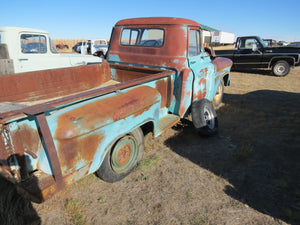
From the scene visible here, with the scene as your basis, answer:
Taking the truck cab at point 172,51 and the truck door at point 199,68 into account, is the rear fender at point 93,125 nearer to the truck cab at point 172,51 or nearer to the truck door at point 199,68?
the truck cab at point 172,51

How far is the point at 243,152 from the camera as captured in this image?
10.3 feet

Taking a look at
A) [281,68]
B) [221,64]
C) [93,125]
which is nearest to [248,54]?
[281,68]

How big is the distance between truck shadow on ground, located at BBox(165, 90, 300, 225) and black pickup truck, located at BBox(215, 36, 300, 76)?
4.95 metres

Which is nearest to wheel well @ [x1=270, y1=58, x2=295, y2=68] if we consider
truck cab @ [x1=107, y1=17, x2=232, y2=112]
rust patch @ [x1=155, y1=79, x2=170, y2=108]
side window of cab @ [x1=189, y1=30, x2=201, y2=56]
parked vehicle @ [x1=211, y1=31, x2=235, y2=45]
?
truck cab @ [x1=107, y1=17, x2=232, y2=112]

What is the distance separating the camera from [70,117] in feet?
5.93

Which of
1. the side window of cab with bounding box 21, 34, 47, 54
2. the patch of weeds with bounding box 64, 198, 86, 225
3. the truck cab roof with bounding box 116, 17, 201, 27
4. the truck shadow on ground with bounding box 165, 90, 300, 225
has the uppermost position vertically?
the truck cab roof with bounding box 116, 17, 201, 27

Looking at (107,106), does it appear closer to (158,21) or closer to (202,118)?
(202,118)

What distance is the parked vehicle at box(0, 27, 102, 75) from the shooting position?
5.12m

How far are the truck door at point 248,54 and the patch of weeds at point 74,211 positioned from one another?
9806mm

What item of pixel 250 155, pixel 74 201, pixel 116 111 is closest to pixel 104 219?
pixel 74 201

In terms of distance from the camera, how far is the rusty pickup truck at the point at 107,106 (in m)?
1.64

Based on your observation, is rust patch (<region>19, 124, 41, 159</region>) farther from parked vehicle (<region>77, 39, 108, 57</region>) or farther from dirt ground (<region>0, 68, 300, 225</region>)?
parked vehicle (<region>77, 39, 108, 57</region>)

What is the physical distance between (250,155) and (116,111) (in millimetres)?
2312

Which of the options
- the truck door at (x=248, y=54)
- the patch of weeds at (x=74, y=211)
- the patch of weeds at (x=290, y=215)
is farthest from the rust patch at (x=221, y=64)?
the truck door at (x=248, y=54)
